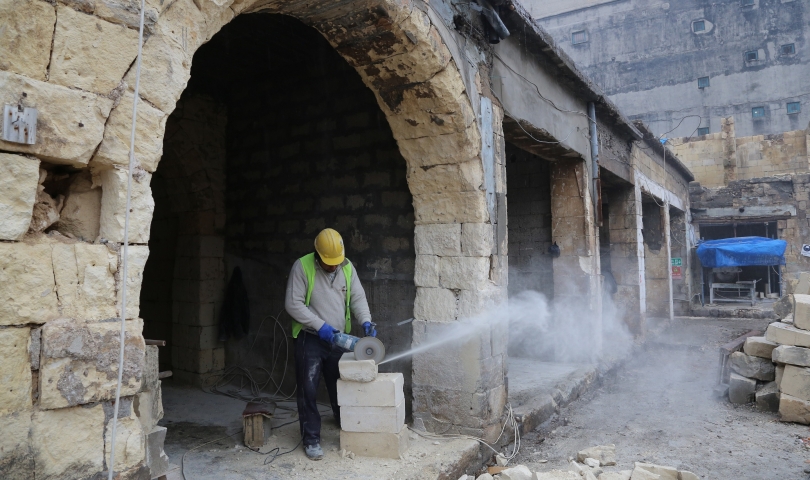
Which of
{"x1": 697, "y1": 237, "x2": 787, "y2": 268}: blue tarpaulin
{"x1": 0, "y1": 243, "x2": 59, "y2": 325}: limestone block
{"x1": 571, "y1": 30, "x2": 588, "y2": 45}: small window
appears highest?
{"x1": 571, "y1": 30, "x2": 588, "y2": 45}: small window

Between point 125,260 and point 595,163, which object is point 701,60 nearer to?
point 595,163

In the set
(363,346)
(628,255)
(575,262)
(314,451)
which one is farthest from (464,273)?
(628,255)

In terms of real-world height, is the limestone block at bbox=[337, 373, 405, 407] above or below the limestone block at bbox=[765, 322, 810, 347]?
below

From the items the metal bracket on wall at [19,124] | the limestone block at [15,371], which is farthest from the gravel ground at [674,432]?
the metal bracket on wall at [19,124]

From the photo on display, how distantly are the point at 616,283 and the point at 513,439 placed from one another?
6.15 metres

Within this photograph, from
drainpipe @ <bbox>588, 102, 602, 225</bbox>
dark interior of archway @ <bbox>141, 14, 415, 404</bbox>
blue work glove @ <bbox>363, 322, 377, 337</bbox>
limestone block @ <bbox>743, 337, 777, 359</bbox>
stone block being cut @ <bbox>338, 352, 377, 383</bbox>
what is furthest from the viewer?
drainpipe @ <bbox>588, 102, 602, 225</bbox>

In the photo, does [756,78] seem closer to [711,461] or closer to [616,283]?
[616,283]

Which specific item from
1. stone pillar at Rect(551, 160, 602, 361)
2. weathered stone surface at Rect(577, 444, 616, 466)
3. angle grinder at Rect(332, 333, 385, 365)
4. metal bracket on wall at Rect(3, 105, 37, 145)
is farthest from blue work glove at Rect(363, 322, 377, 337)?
stone pillar at Rect(551, 160, 602, 361)

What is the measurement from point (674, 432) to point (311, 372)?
366 cm

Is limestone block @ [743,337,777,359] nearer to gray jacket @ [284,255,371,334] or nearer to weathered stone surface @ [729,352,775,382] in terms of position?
weathered stone surface @ [729,352,775,382]

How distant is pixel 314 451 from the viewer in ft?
13.1

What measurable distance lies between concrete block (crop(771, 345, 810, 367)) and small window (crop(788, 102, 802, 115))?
2328cm

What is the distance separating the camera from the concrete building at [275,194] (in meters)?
1.87

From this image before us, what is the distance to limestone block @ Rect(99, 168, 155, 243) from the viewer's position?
6.75ft
